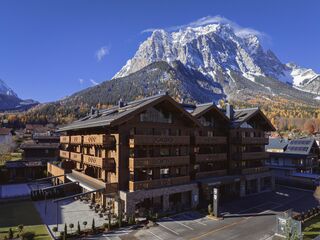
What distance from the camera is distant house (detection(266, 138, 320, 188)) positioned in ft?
194

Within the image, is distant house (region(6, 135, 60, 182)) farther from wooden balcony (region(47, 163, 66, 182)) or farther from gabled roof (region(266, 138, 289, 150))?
gabled roof (region(266, 138, 289, 150))

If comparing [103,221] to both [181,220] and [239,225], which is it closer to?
[181,220]

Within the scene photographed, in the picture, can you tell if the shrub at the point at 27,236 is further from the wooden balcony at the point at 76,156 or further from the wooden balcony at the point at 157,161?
the wooden balcony at the point at 76,156

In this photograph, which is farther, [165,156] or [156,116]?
[156,116]

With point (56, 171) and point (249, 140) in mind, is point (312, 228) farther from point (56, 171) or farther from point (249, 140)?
point (56, 171)

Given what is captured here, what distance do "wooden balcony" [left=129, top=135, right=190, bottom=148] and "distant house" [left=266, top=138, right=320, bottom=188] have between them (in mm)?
28390

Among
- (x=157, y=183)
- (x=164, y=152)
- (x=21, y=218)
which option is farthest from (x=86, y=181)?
(x=164, y=152)

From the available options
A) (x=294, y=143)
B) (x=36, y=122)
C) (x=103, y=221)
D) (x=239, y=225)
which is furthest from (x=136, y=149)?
(x=36, y=122)

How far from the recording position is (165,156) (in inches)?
1480

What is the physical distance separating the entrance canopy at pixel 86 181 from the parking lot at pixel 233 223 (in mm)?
8124

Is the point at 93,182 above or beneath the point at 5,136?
beneath

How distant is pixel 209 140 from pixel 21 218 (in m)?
25.6

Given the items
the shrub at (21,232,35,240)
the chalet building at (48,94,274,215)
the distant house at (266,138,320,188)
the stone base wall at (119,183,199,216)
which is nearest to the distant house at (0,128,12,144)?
the chalet building at (48,94,274,215)

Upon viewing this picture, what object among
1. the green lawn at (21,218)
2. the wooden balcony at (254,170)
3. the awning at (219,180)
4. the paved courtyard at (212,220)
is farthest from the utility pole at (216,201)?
the green lawn at (21,218)
